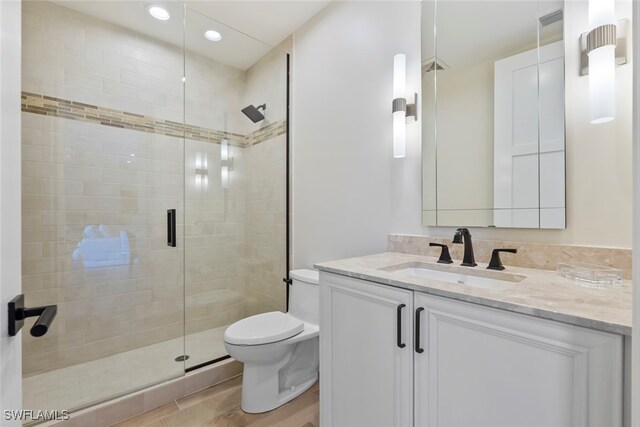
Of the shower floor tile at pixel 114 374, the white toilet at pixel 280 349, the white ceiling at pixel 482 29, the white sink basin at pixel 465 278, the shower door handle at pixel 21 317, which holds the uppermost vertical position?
the white ceiling at pixel 482 29

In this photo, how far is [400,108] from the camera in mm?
1572

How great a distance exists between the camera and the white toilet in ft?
5.21

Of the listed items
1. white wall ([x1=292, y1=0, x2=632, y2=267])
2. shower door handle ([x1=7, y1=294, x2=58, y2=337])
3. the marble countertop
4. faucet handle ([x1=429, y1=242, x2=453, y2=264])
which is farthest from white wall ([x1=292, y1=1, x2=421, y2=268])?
shower door handle ([x1=7, y1=294, x2=58, y2=337])

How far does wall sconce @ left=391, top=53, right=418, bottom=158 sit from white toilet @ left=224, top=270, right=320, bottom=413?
3.22ft

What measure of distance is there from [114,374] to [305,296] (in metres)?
1.37

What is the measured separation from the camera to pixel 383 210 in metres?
1.73

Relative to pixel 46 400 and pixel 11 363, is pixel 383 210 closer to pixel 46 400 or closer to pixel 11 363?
pixel 11 363

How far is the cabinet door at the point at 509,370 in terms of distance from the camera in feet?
2.11

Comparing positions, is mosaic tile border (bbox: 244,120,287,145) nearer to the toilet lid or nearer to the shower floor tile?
the toilet lid

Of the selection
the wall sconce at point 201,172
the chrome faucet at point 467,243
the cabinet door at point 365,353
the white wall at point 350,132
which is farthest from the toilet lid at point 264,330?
the wall sconce at point 201,172

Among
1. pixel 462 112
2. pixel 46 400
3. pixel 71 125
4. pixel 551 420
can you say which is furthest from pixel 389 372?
pixel 71 125

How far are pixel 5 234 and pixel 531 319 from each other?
3.84 feet

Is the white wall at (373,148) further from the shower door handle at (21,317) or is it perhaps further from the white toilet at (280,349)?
the shower door handle at (21,317)

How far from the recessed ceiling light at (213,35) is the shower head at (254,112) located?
0.58m
